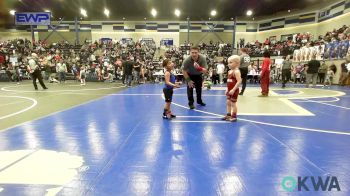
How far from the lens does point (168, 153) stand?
3.17 meters

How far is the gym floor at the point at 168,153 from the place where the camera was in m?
2.35

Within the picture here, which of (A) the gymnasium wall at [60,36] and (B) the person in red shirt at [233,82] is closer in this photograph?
(B) the person in red shirt at [233,82]

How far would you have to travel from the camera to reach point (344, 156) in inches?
120

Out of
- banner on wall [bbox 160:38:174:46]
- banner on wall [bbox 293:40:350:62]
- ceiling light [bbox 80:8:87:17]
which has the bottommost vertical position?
banner on wall [bbox 293:40:350:62]

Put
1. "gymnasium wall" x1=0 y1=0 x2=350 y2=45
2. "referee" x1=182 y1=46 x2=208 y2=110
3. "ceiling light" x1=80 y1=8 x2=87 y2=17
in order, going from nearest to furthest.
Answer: "referee" x1=182 y1=46 x2=208 y2=110
"ceiling light" x1=80 y1=8 x2=87 y2=17
"gymnasium wall" x1=0 y1=0 x2=350 y2=45

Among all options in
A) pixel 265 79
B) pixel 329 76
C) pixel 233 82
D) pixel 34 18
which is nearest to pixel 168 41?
pixel 34 18

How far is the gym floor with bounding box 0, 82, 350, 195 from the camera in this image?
2.35 metres

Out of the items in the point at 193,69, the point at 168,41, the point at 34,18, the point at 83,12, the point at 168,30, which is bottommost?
the point at 193,69

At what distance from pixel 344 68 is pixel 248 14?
40.3 ft

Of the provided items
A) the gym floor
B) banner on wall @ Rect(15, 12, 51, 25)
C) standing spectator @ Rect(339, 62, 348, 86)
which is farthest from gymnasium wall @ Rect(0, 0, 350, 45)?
the gym floor

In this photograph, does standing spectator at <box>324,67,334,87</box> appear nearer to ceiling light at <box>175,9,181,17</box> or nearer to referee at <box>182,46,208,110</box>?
referee at <box>182,46,208,110</box>

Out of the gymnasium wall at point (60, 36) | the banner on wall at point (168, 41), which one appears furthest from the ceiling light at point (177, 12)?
the gymnasium wall at point (60, 36)

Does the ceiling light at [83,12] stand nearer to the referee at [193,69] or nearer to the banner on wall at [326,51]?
the banner on wall at [326,51]

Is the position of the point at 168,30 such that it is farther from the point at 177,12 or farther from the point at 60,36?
the point at 60,36
